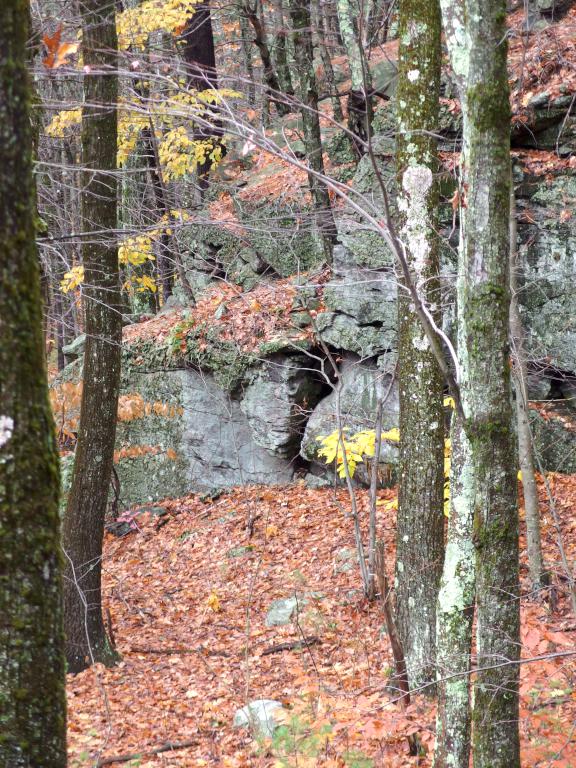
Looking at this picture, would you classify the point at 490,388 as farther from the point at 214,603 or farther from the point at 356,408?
the point at 356,408

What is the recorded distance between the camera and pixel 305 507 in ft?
33.7

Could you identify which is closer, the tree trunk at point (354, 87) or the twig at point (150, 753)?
the twig at point (150, 753)

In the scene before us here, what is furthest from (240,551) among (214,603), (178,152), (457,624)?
(178,152)

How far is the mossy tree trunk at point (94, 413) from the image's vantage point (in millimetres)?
7215

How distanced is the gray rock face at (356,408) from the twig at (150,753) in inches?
172

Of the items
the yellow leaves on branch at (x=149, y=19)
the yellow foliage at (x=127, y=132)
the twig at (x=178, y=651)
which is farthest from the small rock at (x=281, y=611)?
the yellow leaves on branch at (x=149, y=19)

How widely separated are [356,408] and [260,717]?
5.03 metres

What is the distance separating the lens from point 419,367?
18.3ft

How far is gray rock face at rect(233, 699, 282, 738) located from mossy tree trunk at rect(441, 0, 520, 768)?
2.39 meters

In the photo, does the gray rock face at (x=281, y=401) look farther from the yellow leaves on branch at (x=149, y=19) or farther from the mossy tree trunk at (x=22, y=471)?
the mossy tree trunk at (x=22, y=471)

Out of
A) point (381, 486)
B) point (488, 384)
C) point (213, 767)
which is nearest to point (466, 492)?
point (488, 384)

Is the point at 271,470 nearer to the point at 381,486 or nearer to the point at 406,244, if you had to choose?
the point at 381,486

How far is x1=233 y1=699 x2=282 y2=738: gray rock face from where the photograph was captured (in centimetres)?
536

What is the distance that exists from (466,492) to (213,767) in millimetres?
3205
